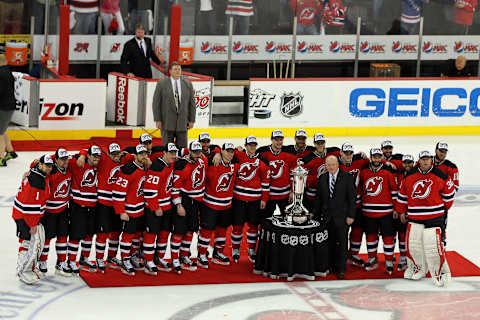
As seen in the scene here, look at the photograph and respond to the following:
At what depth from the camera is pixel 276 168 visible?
36.6 ft

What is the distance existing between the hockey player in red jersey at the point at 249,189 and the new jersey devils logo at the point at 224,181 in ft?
0.58

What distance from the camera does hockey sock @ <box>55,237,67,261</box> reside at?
33.6 feet

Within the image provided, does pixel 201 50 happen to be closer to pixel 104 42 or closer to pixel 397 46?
pixel 104 42

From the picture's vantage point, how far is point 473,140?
18891mm

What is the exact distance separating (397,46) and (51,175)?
14048 millimetres

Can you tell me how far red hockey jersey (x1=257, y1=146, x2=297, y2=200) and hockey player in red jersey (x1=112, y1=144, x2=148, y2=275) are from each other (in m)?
1.52

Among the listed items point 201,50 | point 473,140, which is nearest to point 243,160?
point 473,140

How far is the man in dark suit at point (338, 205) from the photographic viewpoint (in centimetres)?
1062

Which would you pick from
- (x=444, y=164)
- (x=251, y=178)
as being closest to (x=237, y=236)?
(x=251, y=178)

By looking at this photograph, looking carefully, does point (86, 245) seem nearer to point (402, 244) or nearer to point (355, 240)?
point (355, 240)

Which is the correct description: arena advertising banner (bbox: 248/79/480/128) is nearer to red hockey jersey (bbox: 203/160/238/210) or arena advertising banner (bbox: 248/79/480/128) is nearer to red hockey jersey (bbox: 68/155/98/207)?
red hockey jersey (bbox: 203/160/238/210)

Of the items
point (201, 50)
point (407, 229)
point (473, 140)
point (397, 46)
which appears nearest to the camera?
point (407, 229)

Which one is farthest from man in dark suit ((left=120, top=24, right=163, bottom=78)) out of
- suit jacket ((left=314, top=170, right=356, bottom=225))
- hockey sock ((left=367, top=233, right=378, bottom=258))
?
hockey sock ((left=367, top=233, right=378, bottom=258))

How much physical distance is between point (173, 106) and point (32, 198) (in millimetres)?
4817
